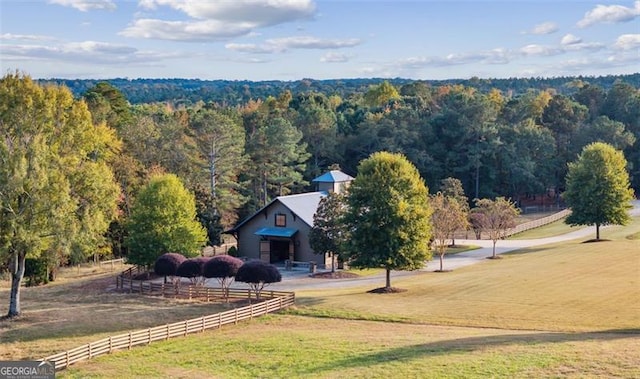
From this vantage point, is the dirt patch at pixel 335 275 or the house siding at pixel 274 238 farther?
the house siding at pixel 274 238

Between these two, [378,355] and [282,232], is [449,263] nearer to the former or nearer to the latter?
[282,232]

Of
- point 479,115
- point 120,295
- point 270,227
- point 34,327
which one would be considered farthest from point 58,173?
point 479,115

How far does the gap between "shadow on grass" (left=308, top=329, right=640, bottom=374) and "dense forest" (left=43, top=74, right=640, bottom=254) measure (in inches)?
1310

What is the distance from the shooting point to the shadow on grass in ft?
75.6

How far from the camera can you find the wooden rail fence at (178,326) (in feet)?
80.7

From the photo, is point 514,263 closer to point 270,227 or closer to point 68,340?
point 270,227

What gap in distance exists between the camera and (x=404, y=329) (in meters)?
30.1

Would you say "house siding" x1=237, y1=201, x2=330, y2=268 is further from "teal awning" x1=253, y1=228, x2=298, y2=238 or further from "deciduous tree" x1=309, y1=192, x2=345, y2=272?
"deciduous tree" x1=309, y1=192, x2=345, y2=272

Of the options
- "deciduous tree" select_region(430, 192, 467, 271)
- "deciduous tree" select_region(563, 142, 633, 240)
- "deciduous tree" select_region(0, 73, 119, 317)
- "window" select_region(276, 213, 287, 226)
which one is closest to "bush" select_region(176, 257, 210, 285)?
"deciduous tree" select_region(0, 73, 119, 317)

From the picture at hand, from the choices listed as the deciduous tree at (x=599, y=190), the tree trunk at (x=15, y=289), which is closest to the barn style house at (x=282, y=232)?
the tree trunk at (x=15, y=289)

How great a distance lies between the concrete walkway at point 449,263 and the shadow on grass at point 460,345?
668 inches

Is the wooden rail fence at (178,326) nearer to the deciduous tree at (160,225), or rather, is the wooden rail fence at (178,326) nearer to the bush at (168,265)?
the bush at (168,265)

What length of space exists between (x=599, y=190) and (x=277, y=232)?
29747mm

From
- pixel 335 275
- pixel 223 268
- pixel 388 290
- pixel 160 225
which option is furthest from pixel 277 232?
pixel 223 268
